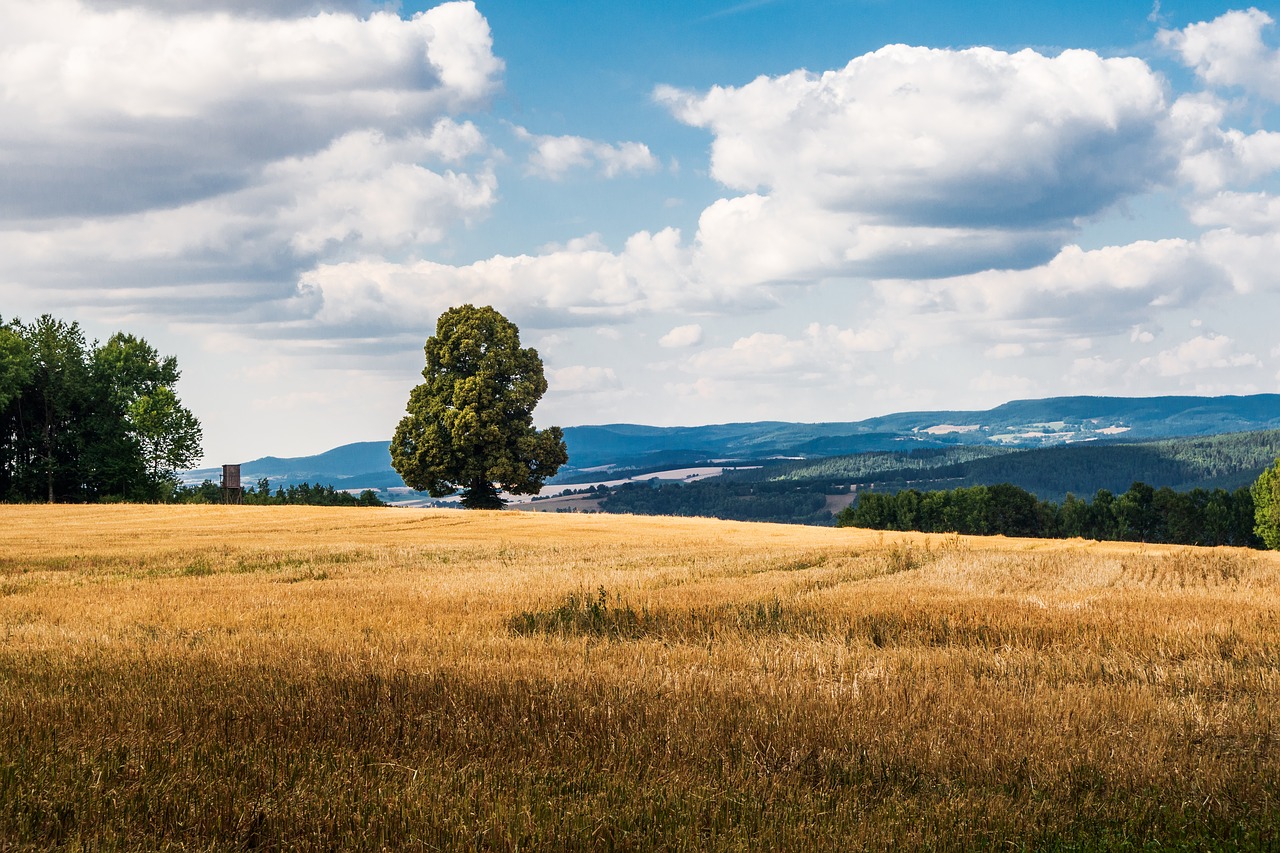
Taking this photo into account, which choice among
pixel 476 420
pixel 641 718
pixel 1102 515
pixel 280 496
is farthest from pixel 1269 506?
pixel 641 718

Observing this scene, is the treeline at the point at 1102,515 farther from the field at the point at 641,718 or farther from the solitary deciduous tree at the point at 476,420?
the field at the point at 641,718

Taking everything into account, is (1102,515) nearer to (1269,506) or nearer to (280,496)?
(1269,506)

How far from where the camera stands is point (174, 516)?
174 ft

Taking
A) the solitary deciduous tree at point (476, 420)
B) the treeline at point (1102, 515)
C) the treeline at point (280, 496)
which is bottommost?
the treeline at point (1102, 515)

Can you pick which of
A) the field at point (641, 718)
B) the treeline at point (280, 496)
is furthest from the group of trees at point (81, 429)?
the field at point (641, 718)

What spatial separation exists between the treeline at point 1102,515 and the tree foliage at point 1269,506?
31.4 m

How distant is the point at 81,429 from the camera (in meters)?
82.4

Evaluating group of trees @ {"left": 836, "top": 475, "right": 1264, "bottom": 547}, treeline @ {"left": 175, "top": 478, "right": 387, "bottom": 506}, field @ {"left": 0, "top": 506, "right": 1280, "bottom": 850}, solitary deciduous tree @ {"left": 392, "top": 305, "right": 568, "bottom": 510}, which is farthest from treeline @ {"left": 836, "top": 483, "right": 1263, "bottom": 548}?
field @ {"left": 0, "top": 506, "right": 1280, "bottom": 850}

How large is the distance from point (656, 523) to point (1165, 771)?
46045mm

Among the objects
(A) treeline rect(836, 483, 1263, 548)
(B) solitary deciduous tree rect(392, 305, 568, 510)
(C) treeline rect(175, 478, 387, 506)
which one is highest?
(B) solitary deciduous tree rect(392, 305, 568, 510)

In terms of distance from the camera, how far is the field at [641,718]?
6848 millimetres

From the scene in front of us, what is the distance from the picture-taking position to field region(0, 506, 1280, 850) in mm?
6848

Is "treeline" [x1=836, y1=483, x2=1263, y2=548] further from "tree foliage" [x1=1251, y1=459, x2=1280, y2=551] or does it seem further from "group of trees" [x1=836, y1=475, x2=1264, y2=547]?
"tree foliage" [x1=1251, y1=459, x2=1280, y2=551]

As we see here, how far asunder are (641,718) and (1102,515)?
162 meters
